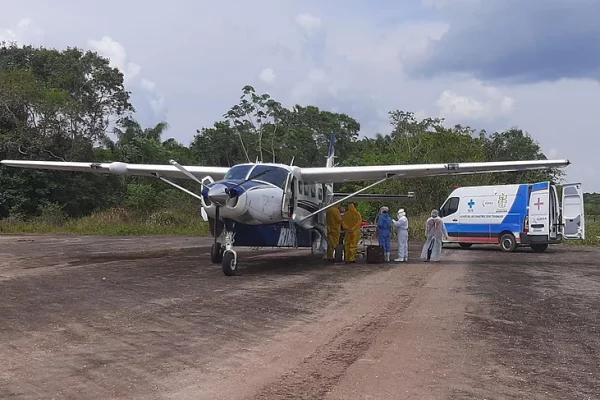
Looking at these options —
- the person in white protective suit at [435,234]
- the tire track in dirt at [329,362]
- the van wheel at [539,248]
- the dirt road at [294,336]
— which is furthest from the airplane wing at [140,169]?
the van wheel at [539,248]

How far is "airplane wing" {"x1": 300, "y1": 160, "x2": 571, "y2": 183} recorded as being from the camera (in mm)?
16656

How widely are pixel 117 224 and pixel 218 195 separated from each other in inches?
996

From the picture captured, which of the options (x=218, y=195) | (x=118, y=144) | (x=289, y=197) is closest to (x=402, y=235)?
(x=289, y=197)

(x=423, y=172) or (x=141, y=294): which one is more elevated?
(x=423, y=172)

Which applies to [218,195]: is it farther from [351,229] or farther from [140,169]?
[140,169]

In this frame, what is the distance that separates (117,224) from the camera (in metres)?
36.5

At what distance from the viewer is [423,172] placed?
17.1m

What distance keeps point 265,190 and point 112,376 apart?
931 cm

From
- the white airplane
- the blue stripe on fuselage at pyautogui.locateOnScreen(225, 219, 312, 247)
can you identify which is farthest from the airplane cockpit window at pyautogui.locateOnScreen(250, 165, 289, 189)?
the blue stripe on fuselage at pyautogui.locateOnScreen(225, 219, 312, 247)

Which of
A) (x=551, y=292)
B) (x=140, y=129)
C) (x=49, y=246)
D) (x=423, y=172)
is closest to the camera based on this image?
(x=551, y=292)

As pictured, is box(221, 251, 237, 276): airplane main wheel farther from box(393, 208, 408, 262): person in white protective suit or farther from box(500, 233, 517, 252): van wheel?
box(500, 233, 517, 252): van wheel

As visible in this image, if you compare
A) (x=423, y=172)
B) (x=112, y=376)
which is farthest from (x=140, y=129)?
(x=112, y=376)

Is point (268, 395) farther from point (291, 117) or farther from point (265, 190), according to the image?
point (291, 117)

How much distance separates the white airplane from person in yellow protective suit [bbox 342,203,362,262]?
2.95ft
